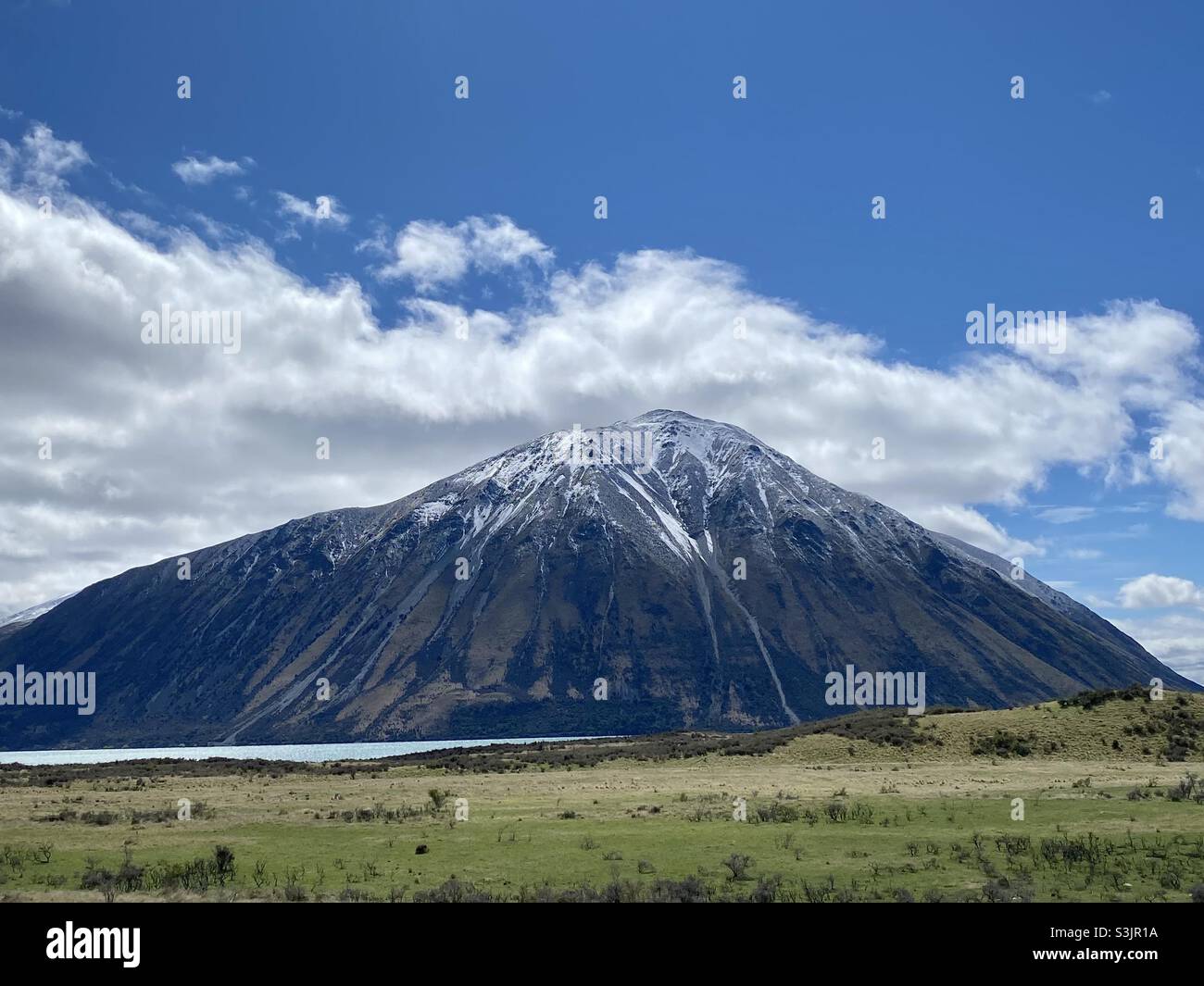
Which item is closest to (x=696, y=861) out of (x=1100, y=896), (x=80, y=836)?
(x=1100, y=896)

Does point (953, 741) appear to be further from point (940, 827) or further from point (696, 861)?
point (696, 861)

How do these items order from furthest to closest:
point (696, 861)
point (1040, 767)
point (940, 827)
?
point (1040, 767) → point (940, 827) → point (696, 861)

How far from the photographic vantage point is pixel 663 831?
39.4 meters

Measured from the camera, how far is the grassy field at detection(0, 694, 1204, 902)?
2833cm

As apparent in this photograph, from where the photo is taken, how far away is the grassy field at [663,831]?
28328 mm
